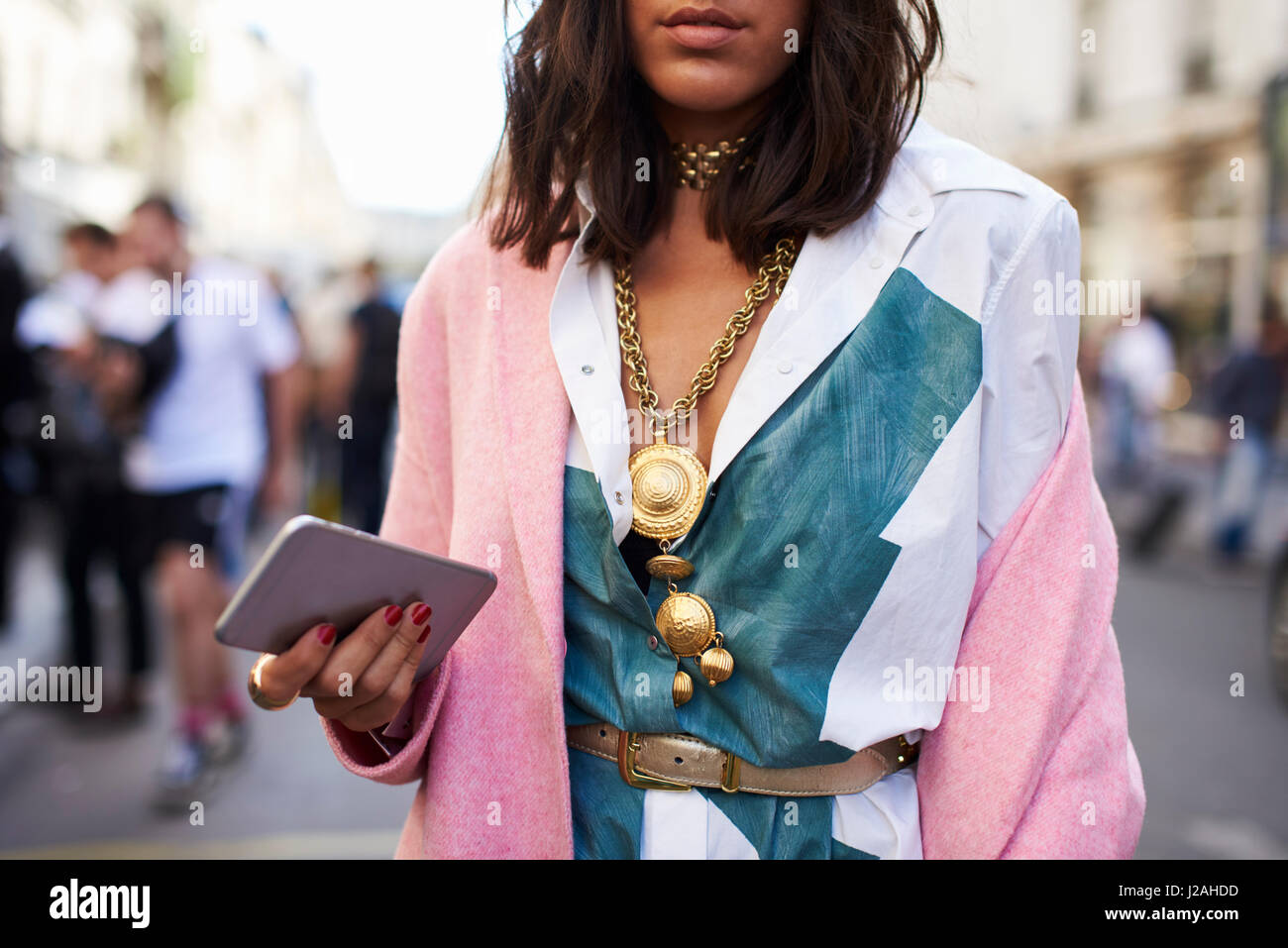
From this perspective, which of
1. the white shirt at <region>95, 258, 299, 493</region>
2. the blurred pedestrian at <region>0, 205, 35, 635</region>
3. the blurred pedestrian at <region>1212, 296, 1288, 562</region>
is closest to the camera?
the white shirt at <region>95, 258, 299, 493</region>

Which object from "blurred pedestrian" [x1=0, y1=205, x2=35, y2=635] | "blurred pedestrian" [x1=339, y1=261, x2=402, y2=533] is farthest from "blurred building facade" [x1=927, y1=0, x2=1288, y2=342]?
"blurred pedestrian" [x1=0, y1=205, x2=35, y2=635]

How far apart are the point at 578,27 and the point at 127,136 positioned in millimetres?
23850


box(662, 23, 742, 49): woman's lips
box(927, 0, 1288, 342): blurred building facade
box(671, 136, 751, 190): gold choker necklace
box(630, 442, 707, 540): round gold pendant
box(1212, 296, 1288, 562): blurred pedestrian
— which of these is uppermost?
box(927, 0, 1288, 342): blurred building facade

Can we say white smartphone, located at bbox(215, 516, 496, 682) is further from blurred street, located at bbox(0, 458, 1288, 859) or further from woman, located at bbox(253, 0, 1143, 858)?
blurred street, located at bbox(0, 458, 1288, 859)

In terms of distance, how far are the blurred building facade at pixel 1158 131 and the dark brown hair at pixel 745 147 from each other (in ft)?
52.9

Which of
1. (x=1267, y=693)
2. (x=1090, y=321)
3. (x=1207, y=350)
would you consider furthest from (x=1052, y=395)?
Result: (x=1207, y=350)

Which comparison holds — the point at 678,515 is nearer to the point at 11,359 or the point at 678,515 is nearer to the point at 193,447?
the point at 193,447

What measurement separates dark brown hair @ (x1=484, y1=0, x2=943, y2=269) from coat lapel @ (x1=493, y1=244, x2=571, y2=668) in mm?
78

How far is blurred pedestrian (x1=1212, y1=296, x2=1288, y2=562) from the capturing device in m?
9.88

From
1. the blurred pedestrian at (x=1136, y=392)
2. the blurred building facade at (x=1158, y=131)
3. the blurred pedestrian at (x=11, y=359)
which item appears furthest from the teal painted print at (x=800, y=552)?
the blurred building facade at (x=1158, y=131)

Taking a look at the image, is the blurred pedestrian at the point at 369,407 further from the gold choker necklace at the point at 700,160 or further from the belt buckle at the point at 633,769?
the belt buckle at the point at 633,769

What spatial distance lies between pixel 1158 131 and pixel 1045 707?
23.2m

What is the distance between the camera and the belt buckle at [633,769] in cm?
150
